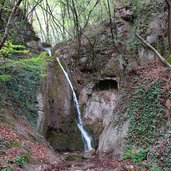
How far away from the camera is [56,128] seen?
1406cm

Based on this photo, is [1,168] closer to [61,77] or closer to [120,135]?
[120,135]

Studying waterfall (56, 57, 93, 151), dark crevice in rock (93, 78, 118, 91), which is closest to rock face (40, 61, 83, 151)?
waterfall (56, 57, 93, 151)

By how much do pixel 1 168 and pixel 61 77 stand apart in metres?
9.65

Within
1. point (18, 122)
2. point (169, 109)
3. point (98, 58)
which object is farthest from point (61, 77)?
point (169, 109)

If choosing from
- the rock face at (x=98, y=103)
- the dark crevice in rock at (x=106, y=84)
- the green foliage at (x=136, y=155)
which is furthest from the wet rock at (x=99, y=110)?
the green foliage at (x=136, y=155)

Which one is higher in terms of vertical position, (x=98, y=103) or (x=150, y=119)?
(x=98, y=103)

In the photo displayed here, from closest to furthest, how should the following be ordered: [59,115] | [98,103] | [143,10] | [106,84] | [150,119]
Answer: [150,119] → [59,115] → [98,103] → [143,10] → [106,84]

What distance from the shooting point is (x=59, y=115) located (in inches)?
571

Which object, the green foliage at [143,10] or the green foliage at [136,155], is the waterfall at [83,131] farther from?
the green foliage at [143,10]

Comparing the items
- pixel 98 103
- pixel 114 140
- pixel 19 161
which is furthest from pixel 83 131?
pixel 19 161

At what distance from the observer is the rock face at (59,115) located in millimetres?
13688

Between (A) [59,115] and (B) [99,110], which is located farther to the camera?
(B) [99,110]

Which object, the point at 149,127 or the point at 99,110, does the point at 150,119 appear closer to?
the point at 149,127

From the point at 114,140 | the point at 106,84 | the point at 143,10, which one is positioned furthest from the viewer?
the point at 106,84
